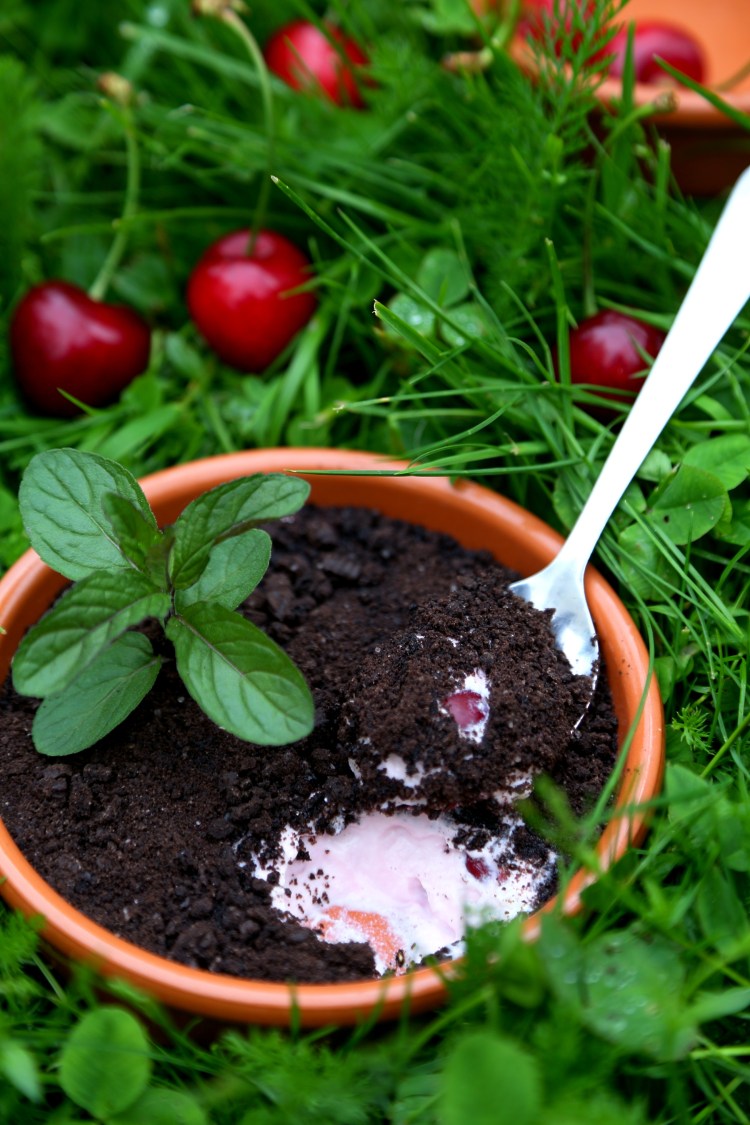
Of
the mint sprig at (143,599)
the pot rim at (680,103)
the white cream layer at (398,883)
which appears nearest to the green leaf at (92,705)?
the mint sprig at (143,599)

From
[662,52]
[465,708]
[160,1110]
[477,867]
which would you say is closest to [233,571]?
[465,708]

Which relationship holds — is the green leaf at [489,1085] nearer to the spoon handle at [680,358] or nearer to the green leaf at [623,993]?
the green leaf at [623,993]

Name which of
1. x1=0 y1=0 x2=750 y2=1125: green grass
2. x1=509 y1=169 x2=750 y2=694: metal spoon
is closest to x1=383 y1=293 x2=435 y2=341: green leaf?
x1=0 y1=0 x2=750 y2=1125: green grass

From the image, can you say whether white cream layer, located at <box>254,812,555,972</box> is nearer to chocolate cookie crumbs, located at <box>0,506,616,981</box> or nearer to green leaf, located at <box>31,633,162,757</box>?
chocolate cookie crumbs, located at <box>0,506,616,981</box>

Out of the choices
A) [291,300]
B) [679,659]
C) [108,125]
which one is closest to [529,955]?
[679,659]

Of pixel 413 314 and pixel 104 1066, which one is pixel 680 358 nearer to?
pixel 413 314
